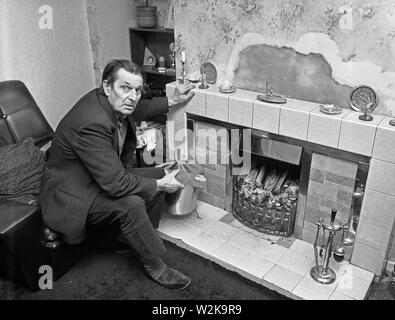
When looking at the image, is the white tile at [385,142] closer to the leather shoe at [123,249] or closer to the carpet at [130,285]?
the carpet at [130,285]

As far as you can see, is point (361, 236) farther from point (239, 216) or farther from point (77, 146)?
point (77, 146)

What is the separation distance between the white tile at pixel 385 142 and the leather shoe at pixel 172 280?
0.98 m

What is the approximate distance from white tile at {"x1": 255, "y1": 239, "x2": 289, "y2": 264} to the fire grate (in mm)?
93

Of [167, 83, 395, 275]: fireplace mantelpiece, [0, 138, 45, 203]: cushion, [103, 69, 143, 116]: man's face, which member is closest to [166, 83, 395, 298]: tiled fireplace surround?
[167, 83, 395, 275]: fireplace mantelpiece

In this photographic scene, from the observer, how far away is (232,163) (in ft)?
6.96

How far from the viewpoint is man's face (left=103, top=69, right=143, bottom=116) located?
60.8 inches

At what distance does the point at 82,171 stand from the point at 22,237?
34 cm

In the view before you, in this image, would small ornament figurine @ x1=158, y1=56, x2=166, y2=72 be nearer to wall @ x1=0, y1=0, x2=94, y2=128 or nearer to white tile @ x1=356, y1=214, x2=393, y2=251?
wall @ x1=0, y1=0, x2=94, y2=128

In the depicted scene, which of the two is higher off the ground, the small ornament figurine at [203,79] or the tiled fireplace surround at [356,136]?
the small ornament figurine at [203,79]

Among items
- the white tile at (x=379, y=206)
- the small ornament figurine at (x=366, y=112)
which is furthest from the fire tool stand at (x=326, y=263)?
the small ornament figurine at (x=366, y=112)

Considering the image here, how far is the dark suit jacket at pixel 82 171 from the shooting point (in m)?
1.51
